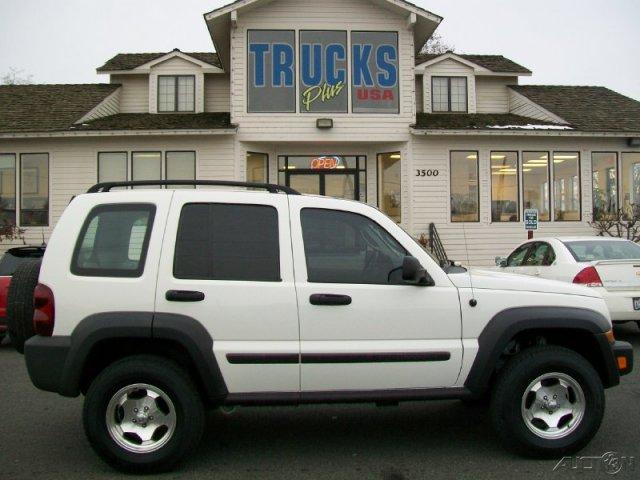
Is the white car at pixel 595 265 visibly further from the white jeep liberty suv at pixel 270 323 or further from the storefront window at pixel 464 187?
the storefront window at pixel 464 187

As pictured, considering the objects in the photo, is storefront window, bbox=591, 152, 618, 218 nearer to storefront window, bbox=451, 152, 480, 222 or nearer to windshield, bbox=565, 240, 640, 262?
storefront window, bbox=451, 152, 480, 222

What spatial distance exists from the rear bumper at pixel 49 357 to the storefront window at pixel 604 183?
17535 mm

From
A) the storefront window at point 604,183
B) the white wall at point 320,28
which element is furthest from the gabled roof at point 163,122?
the storefront window at point 604,183

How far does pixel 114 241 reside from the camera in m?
4.50

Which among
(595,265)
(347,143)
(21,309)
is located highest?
(347,143)

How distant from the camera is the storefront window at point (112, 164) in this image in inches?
715

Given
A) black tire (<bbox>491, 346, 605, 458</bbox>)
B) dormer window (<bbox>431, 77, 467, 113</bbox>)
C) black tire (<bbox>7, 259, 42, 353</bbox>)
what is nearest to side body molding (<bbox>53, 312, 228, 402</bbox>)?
black tire (<bbox>7, 259, 42, 353</bbox>)

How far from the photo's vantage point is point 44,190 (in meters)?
18.4

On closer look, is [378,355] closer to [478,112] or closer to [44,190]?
[44,190]

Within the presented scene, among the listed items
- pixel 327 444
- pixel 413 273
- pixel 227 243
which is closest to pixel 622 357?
pixel 413 273

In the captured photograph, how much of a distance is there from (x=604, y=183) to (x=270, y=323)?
1717 cm

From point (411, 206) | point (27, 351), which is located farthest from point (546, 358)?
point (411, 206)

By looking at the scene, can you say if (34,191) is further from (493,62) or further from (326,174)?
(493,62)

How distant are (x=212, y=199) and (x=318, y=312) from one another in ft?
3.63
